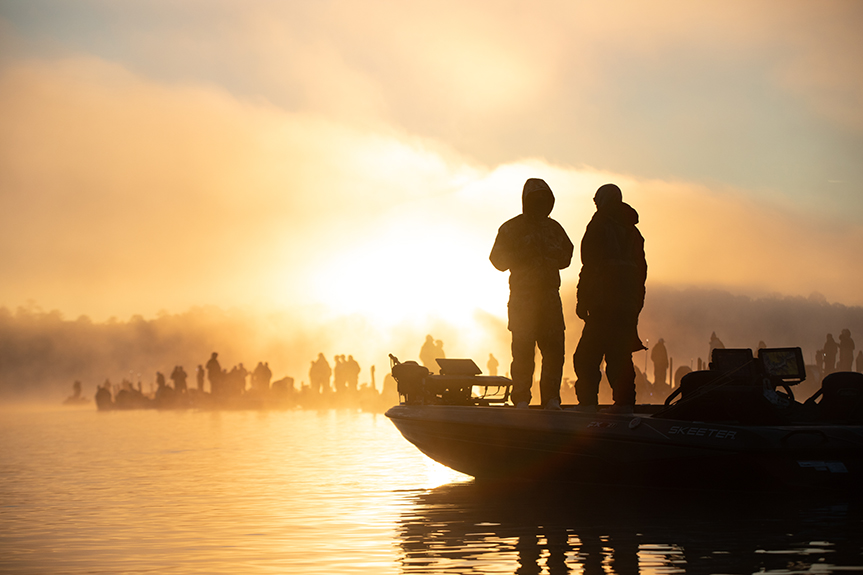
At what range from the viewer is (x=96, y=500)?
46.6 ft

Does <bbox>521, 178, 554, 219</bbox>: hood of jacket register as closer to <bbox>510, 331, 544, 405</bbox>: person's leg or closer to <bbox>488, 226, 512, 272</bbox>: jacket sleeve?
<bbox>488, 226, 512, 272</bbox>: jacket sleeve

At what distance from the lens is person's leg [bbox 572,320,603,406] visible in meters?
10.9

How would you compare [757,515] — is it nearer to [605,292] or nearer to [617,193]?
[605,292]

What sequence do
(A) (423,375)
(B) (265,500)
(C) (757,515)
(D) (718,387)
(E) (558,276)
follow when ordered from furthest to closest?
1. (A) (423,375)
2. (B) (265,500)
3. (E) (558,276)
4. (D) (718,387)
5. (C) (757,515)

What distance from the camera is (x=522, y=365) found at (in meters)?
12.3

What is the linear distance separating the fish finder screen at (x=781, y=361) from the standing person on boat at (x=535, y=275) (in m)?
2.81

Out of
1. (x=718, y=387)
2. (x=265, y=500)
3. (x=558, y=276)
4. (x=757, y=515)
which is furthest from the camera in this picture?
(x=265, y=500)

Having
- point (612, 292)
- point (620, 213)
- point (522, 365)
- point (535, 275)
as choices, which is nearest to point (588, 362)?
point (612, 292)

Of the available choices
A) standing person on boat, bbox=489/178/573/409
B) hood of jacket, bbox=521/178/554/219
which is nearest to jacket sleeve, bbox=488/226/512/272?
standing person on boat, bbox=489/178/573/409

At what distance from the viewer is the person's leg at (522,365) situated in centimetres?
1211

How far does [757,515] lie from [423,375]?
23.2ft

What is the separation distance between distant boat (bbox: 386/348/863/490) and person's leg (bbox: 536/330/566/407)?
55 centimetres

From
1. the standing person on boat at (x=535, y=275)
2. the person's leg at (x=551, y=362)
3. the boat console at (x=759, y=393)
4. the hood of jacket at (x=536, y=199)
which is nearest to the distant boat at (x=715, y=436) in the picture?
the boat console at (x=759, y=393)

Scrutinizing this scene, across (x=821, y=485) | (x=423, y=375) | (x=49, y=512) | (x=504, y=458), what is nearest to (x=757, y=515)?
(x=821, y=485)
